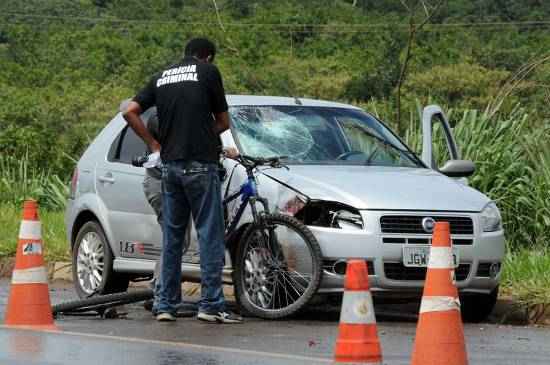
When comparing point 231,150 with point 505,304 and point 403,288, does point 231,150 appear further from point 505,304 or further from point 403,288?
point 505,304

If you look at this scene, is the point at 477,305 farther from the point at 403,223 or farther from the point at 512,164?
the point at 512,164

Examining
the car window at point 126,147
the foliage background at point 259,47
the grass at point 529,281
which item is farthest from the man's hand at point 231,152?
the foliage background at point 259,47

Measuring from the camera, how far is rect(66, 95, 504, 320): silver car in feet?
31.6

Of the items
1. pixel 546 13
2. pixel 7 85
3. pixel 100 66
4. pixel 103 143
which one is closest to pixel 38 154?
pixel 103 143

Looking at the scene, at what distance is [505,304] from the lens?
10.6 metres

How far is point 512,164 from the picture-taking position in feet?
43.6

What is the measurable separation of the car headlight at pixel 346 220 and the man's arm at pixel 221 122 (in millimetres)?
913

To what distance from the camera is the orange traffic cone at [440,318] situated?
669cm

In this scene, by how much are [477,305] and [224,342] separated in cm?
253

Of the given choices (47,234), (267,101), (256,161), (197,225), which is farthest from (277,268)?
(47,234)

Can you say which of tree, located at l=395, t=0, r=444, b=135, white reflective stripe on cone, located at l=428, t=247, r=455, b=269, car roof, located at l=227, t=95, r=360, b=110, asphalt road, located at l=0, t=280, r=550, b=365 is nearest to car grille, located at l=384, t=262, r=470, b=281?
asphalt road, located at l=0, t=280, r=550, b=365

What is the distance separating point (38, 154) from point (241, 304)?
17725 millimetres

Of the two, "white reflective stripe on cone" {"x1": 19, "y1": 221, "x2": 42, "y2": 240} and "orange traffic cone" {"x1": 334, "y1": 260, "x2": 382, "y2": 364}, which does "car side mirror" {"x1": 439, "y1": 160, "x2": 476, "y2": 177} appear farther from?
"orange traffic cone" {"x1": 334, "y1": 260, "x2": 382, "y2": 364}

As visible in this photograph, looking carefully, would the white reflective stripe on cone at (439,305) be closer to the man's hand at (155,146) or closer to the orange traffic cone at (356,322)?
the orange traffic cone at (356,322)
